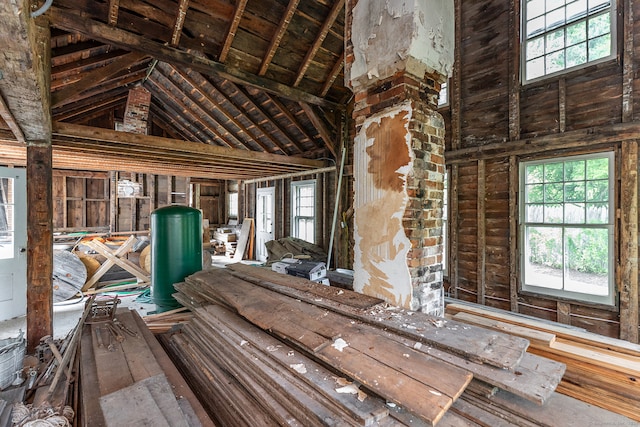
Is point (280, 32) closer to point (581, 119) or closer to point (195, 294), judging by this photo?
point (195, 294)

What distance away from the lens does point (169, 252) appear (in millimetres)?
3691

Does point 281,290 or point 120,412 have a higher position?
point 281,290

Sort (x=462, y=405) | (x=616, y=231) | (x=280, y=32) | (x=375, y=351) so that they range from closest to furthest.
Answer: (x=462, y=405) < (x=375, y=351) < (x=616, y=231) < (x=280, y=32)

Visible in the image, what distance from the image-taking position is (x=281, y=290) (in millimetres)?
2289

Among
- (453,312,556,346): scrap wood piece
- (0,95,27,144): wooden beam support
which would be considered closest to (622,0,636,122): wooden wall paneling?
(453,312,556,346): scrap wood piece

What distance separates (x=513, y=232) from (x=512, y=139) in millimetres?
1258

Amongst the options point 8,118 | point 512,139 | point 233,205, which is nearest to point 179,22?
point 8,118

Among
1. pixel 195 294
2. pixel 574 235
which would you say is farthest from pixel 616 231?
pixel 195 294

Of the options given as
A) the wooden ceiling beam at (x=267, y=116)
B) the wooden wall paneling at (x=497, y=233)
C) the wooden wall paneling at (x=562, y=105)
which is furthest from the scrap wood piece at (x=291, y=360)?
the wooden ceiling beam at (x=267, y=116)

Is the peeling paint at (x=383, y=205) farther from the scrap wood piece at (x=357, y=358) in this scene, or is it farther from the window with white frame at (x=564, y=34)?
the window with white frame at (x=564, y=34)

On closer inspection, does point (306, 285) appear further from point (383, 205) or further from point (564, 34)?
point (564, 34)

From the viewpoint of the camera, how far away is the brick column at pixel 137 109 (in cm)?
841

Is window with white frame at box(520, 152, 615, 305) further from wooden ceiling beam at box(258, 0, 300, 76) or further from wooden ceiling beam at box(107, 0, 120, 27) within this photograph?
wooden ceiling beam at box(107, 0, 120, 27)

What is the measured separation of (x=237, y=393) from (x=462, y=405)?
99cm
